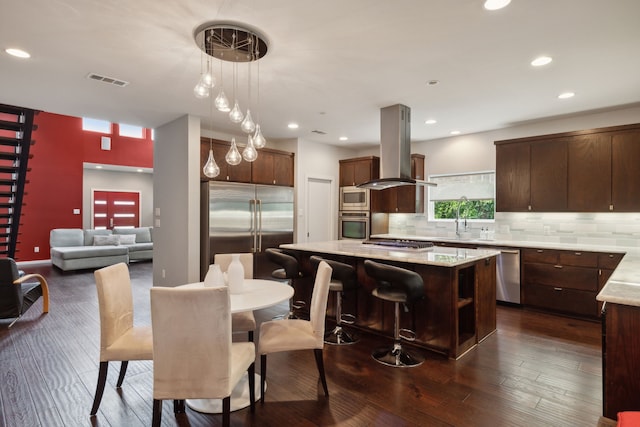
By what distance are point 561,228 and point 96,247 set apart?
9.26 meters

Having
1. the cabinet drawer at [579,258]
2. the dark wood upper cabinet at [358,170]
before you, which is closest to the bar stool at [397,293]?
the cabinet drawer at [579,258]

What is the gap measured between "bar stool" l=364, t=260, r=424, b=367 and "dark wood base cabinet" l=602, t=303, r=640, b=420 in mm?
1285

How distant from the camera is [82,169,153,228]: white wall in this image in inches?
383

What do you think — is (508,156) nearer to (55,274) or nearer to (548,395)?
(548,395)

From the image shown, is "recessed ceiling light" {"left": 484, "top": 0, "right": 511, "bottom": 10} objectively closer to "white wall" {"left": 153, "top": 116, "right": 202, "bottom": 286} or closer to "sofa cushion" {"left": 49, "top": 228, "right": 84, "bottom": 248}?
"white wall" {"left": 153, "top": 116, "right": 202, "bottom": 286}

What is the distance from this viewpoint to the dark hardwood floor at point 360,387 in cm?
216

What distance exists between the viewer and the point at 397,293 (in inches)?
116

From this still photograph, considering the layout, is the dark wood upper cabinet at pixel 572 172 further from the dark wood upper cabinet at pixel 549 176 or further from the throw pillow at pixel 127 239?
the throw pillow at pixel 127 239

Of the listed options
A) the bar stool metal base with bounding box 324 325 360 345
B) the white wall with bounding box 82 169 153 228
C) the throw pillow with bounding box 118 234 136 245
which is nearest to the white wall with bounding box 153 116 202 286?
the bar stool metal base with bounding box 324 325 360 345

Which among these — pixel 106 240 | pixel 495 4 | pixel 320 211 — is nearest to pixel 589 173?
pixel 495 4

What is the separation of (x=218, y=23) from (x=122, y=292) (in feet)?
6.87

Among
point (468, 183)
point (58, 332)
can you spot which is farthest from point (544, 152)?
point (58, 332)

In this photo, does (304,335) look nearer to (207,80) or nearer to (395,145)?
(207,80)

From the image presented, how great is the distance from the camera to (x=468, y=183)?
5953 millimetres
